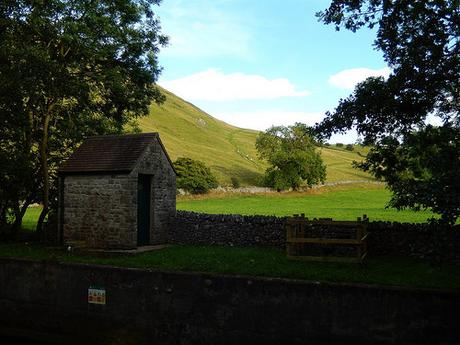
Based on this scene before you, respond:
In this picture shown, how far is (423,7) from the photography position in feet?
44.1

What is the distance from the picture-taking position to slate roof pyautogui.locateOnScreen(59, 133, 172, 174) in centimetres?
1873

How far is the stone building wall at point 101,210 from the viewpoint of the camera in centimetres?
1822

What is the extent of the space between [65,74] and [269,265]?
12385 mm

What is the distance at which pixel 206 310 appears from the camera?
13156 millimetres

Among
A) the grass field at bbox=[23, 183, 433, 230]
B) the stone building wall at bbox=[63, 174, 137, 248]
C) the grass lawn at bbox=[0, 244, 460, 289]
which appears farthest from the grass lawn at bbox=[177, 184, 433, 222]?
the grass lawn at bbox=[0, 244, 460, 289]

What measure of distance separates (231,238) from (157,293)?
5.97 metres

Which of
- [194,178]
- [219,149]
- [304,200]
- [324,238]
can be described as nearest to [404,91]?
[324,238]

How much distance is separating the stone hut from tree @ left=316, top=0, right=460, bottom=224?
8000 mm

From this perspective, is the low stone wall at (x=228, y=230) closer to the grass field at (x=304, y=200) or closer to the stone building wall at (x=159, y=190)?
the stone building wall at (x=159, y=190)

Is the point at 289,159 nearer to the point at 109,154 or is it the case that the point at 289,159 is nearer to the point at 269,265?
the point at 109,154

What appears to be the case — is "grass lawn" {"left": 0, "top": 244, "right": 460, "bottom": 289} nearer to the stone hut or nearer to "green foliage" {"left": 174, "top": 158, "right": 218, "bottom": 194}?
the stone hut

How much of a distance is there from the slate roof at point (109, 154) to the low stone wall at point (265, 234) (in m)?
3.70

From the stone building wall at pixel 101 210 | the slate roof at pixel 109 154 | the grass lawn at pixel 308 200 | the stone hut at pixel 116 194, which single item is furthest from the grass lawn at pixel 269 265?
the grass lawn at pixel 308 200

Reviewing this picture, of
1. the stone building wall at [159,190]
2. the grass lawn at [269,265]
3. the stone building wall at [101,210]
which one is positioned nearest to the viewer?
the grass lawn at [269,265]
